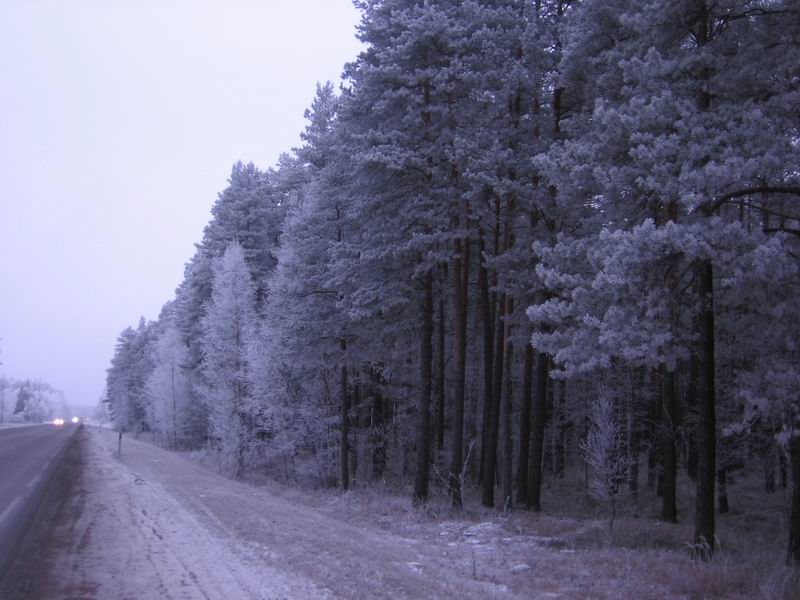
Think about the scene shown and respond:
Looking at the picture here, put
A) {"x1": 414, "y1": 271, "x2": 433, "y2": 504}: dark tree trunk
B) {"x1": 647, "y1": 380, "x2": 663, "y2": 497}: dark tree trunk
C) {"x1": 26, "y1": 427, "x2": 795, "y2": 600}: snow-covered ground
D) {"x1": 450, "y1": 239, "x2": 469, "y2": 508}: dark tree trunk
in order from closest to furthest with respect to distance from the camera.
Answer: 1. {"x1": 26, "y1": 427, "x2": 795, "y2": 600}: snow-covered ground
2. {"x1": 450, "y1": 239, "x2": 469, "y2": 508}: dark tree trunk
3. {"x1": 414, "y1": 271, "x2": 433, "y2": 504}: dark tree trunk
4. {"x1": 647, "y1": 380, "x2": 663, "y2": 497}: dark tree trunk

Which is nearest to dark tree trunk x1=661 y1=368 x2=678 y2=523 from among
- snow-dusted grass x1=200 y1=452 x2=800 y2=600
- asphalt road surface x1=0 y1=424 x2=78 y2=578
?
snow-dusted grass x1=200 y1=452 x2=800 y2=600

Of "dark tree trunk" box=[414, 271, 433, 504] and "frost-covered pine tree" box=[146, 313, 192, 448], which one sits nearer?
"dark tree trunk" box=[414, 271, 433, 504]

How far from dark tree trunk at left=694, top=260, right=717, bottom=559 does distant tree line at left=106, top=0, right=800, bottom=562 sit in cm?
6

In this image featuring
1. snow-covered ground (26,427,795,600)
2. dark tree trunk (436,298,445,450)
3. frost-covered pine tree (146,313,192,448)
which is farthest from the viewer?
frost-covered pine tree (146,313,192,448)

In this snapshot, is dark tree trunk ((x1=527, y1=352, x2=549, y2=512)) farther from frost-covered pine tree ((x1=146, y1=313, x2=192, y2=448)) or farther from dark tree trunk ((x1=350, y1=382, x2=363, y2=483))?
frost-covered pine tree ((x1=146, y1=313, x2=192, y2=448))

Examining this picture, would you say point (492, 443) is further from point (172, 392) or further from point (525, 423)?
point (172, 392)

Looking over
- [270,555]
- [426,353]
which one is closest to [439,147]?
[426,353]

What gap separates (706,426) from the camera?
1115 centimetres

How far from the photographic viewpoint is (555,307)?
1174cm

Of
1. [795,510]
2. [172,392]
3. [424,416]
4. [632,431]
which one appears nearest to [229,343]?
[424,416]

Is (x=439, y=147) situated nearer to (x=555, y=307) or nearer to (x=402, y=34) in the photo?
(x=402, y=34)

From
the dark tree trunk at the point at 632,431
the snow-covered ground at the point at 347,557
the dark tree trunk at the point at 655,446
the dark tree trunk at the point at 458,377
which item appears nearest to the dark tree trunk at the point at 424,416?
the dark tree trunk at the point at 458,377

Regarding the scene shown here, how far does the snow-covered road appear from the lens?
8.77 meters

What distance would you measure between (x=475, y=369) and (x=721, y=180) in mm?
21828
